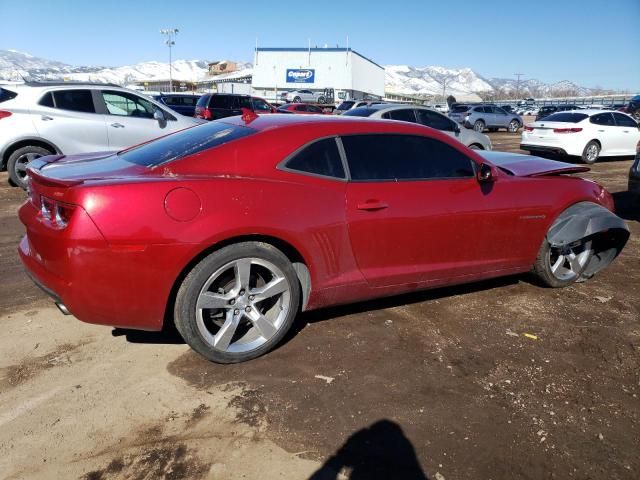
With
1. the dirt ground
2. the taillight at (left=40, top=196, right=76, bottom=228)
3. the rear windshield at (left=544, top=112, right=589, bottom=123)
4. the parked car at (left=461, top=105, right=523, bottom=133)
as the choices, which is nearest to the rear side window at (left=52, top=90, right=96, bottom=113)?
the dirt ground

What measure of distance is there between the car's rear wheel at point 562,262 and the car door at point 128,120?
6.62 meters

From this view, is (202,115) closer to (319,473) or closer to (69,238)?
(69,238)

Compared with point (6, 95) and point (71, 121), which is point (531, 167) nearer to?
point (71, 121)

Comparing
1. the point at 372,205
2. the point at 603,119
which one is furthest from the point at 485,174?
the point at 603,119

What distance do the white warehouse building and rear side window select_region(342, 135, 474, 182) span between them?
75556mm

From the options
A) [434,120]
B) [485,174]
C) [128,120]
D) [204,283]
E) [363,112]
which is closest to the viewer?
[204,283]

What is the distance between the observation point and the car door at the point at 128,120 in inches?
324

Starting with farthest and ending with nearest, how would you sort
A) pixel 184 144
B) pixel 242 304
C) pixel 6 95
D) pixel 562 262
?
pixel 6 95, pixel 562 262, pixel 184 144, pixel 242 304

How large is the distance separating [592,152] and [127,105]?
12.0 metres

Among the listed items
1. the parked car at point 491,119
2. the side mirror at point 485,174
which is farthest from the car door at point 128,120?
the parked car at point 491,119

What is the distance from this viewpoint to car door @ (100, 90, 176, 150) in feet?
27.0

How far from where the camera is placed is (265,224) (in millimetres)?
2924

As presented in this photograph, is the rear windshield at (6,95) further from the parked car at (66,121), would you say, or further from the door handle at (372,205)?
the door handle at (372,205)

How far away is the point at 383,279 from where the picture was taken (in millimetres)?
3461
